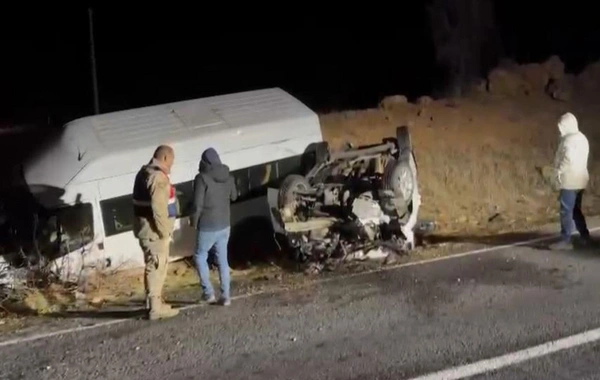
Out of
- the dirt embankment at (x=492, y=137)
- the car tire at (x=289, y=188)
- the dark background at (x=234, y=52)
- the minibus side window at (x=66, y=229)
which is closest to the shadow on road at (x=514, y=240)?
the dirt embankment at (x=492, y=137)

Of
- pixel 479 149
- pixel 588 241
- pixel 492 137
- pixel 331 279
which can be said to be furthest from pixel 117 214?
pixel 492 137

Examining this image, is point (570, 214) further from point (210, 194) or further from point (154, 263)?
point (154, 263)

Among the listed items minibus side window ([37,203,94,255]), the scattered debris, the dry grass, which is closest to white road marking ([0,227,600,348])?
minibus side window ([37,203,94,255])

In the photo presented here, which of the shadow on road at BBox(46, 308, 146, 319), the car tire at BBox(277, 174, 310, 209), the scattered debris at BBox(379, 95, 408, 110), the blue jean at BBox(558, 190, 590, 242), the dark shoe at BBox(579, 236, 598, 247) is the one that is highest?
the scattered debris at BBox(379, 95, 408, 110)

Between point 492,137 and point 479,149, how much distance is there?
0.59m

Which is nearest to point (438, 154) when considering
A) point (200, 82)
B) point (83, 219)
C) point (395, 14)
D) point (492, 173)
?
point (492, 173)

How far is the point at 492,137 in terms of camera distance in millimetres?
18188

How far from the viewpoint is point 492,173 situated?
17.2 meters

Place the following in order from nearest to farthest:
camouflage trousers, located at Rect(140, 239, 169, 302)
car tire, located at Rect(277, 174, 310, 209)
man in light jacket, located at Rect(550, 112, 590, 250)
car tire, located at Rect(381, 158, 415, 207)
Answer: camouflage trousers, located at Rect(140, 239, 169, 302) < man in light jacket, located at Rect(550, 112, 590, 250) < car tire, located at Rect(381, 158, 415, 207) < car tire, located at Rect(277, 174, 310, 209)

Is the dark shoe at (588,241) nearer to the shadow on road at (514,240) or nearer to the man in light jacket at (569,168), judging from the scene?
the shadow on road at (514,240)

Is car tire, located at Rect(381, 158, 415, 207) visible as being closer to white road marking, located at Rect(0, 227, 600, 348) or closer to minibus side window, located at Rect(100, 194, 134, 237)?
white road marking, located at Rect(0, 227, 600, 348)

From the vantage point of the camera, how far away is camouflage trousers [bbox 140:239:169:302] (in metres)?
9.55

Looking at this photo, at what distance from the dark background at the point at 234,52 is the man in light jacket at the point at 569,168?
1462 centimetres

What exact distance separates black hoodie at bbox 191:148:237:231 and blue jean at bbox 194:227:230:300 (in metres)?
0.09
